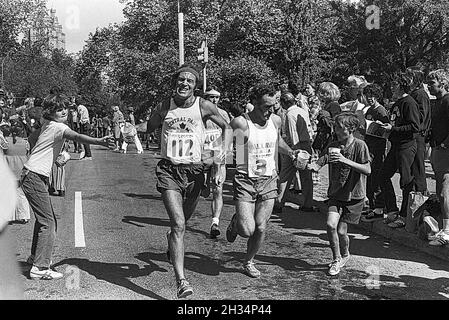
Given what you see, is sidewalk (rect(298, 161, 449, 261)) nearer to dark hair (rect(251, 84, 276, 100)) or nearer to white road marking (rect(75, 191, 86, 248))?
dark hair (rect(251, 84, 276, 100))

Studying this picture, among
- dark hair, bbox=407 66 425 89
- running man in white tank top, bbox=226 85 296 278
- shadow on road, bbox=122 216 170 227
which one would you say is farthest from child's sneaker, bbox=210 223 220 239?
dark hair, bbox=407 66 425 89

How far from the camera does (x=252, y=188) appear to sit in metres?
5.36

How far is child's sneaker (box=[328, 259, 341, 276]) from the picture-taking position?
18.0ft

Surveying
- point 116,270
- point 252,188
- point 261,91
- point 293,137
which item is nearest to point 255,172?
point 252,188

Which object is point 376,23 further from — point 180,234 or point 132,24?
point 180,234

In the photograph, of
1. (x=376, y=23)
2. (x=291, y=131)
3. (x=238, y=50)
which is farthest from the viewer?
(x=376, y=23)

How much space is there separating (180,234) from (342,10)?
1091 inches

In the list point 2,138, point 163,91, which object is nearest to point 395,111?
point 2,138

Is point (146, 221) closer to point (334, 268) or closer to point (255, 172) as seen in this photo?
point (255, 172)

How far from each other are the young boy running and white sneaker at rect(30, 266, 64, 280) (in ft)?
8.24

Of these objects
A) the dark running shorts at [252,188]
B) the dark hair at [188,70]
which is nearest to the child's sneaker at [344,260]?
the dark running shorts at [252,188]

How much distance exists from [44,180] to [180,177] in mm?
1375
